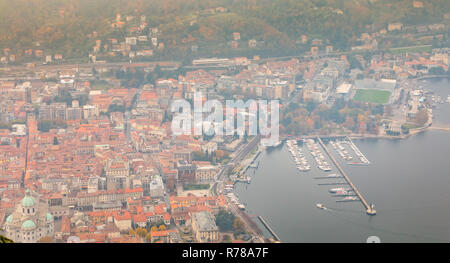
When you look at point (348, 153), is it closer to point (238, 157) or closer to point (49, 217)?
point (238, 157)

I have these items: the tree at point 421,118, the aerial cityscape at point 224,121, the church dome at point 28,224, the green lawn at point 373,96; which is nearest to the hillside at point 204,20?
the aerial cityscape at point 224,121

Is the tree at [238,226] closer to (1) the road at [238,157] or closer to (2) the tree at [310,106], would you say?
(1) the road at [238,157]

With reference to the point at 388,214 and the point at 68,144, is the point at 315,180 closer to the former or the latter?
the point at 388,214

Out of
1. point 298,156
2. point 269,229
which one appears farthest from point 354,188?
point 269,229

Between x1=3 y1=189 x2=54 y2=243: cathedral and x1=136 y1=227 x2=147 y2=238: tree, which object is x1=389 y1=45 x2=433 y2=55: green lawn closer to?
x1=136 y1=227 x2=147 y2=238: tree

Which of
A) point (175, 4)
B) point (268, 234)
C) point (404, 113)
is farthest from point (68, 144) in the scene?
point (175, 4)

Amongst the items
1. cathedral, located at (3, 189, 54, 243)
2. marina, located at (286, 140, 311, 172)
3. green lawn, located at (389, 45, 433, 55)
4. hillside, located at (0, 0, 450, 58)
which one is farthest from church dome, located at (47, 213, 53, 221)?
green lawn, located at (389, 45, 433, 55)
